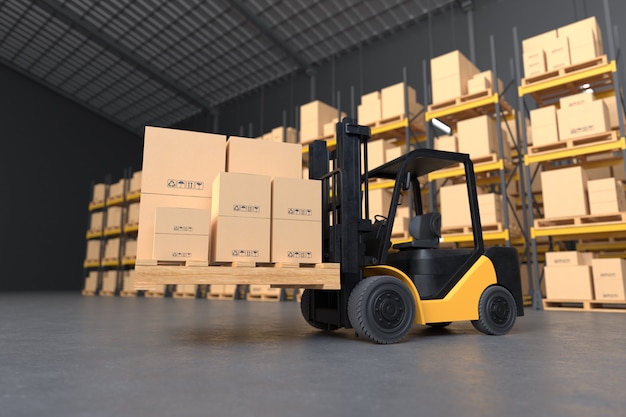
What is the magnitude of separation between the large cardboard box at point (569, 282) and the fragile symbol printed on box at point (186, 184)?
477 centimetres

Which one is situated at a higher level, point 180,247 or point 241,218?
point 241,218

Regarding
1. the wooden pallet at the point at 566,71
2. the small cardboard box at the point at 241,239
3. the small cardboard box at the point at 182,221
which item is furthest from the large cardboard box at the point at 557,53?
the small cardboard box at the point at 182,221

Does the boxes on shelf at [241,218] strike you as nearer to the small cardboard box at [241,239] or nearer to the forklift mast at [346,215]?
the small cardboard box at [241,239]

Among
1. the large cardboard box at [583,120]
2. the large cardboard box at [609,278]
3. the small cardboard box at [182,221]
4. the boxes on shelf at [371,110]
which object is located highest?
the boxes on shelf at [371,110]

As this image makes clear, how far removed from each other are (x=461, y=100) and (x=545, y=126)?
1.38m

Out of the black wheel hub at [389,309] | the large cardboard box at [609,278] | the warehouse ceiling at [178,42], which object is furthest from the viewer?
the warehouse ceiling at [178,42]

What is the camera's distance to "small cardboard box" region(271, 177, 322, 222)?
3.30 metres

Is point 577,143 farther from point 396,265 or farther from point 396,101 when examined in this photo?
point 396,265

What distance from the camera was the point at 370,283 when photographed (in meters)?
3.31

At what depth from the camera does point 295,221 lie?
333 centimetres

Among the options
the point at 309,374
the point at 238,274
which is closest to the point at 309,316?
the point at 238,274

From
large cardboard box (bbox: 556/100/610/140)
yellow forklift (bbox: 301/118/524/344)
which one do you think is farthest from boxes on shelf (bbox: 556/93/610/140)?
yellow forklift (bbox: 301/118/524/344)

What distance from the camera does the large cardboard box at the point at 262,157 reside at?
11.7 ft

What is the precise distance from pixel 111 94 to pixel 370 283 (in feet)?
56.2
